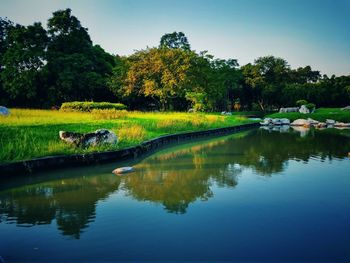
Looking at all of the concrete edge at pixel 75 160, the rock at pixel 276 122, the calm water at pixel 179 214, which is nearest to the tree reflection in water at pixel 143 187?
the calm water at pixel 179 214

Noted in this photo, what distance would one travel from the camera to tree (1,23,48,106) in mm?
40656

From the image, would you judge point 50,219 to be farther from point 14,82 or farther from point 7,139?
point 14,82

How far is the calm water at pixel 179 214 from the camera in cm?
559

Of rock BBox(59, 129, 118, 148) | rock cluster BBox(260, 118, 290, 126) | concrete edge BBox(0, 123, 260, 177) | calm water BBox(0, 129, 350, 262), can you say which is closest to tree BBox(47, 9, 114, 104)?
rock cluster BBox(260, 118, 290, 126)

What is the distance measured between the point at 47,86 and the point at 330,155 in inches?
1405

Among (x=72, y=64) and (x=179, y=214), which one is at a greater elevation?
(x=72, y=64)

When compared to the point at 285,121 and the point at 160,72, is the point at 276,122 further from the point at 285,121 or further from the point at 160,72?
the point at 160,72

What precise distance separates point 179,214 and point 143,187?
2.74 metres

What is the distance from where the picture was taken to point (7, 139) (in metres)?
13.3

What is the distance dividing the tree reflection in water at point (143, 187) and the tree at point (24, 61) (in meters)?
29.9

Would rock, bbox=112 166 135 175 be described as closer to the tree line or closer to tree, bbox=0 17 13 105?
the tree line

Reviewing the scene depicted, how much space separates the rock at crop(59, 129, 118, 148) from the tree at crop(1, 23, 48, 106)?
2963cm

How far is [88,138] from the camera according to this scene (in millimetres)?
14359

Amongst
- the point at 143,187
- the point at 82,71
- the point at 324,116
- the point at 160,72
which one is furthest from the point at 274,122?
the point at 143,187
